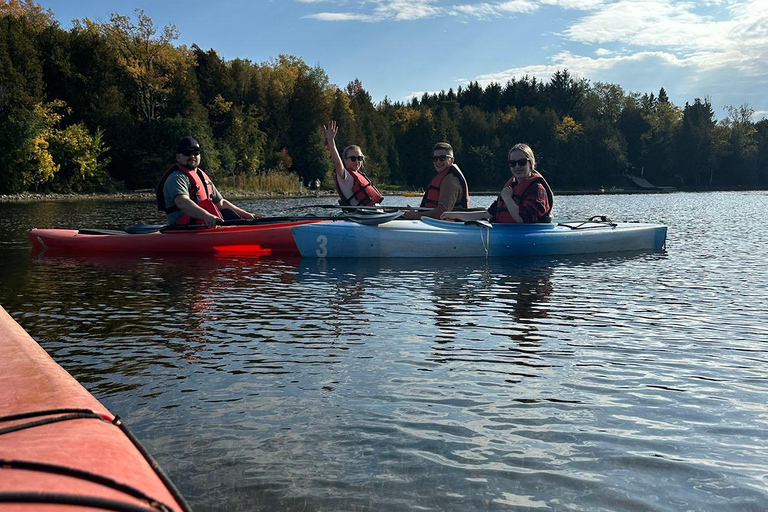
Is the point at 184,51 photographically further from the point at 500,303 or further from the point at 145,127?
the point at 500,303

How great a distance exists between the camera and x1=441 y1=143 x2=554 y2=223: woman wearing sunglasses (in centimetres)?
1038

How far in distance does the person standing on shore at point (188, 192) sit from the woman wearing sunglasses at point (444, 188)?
3308 mm

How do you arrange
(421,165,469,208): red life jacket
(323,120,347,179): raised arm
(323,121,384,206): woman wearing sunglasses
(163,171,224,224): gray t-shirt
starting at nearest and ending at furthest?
(163,171,224,224): gray t-shirt → (323,120,347,179): raised arm → (421,165,469,208): red life jacket → (323,121,384,206): woman wearing sunglasses

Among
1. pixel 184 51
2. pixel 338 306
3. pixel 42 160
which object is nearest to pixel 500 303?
pixel 338 306

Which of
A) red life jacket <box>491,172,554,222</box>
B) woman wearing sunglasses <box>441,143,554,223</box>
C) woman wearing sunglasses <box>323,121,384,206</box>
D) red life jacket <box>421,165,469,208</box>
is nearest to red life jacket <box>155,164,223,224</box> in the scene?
woman wearing sunglasses <box>323,121,384,206</box>

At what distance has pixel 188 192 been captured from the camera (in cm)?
1028

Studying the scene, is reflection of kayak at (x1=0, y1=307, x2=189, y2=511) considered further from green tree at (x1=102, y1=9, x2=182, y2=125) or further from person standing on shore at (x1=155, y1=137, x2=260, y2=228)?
green tree at (x1=102, y1=9, x2=182, y2=125)

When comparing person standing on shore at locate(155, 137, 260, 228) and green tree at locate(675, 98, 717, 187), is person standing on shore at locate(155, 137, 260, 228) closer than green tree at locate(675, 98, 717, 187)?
Yes

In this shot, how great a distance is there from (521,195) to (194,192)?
5.23m

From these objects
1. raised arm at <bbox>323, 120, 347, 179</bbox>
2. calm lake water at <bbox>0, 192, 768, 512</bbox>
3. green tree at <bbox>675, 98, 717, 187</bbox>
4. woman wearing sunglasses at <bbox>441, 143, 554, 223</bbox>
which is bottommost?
calm lake water at <bbox>0, 192, 768, 512</bbox>

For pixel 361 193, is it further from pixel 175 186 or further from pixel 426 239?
pixel 175 186

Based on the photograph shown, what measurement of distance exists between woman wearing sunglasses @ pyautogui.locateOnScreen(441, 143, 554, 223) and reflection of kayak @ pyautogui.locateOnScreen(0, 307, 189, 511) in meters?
8.56

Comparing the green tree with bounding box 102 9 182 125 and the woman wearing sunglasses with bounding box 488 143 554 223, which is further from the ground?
the green tree with bounding box 102 9 182 125

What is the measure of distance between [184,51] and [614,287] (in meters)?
58.2
